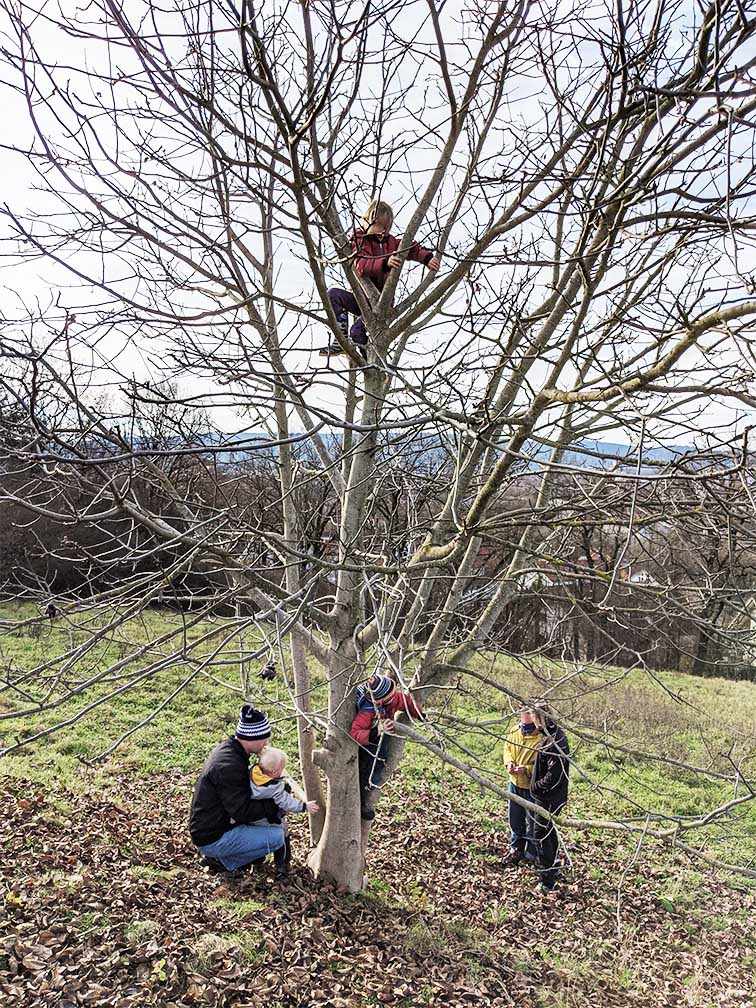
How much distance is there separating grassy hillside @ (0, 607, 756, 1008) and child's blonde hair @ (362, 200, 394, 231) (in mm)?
2447

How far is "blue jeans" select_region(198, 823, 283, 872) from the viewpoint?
5184mm

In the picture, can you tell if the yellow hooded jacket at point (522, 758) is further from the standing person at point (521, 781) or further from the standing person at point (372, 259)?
the standing person at point (372, 259)

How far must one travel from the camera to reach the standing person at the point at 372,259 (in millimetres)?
3932

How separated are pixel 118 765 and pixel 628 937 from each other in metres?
5.28

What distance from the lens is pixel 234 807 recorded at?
5.08 metres

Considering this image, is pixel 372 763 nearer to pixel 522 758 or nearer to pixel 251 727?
pixel 251 727

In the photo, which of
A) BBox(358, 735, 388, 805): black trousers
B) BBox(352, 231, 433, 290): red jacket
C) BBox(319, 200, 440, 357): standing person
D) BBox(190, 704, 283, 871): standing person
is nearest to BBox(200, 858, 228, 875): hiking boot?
BBox(190, 704, 283, 871): standing person

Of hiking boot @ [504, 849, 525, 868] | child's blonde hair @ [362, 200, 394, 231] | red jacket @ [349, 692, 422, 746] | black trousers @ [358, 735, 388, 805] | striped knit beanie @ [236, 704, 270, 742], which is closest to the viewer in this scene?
child's blonde hair @ [362, 200, 394, 231]

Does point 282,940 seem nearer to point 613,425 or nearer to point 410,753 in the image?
point 613,425

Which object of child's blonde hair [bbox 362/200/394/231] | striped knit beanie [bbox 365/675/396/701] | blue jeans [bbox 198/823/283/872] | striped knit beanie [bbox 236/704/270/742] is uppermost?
child's blonde hair [bbox 362/200/394/231]

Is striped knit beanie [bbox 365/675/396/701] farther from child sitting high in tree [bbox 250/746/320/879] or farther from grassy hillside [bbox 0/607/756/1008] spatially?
child sitting high in tree [bbox 250/746/320/879]

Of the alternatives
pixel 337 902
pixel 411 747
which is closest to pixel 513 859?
pixel 337 902

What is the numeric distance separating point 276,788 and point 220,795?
42 cm

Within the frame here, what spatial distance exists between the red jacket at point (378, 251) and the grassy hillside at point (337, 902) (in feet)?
7.45
